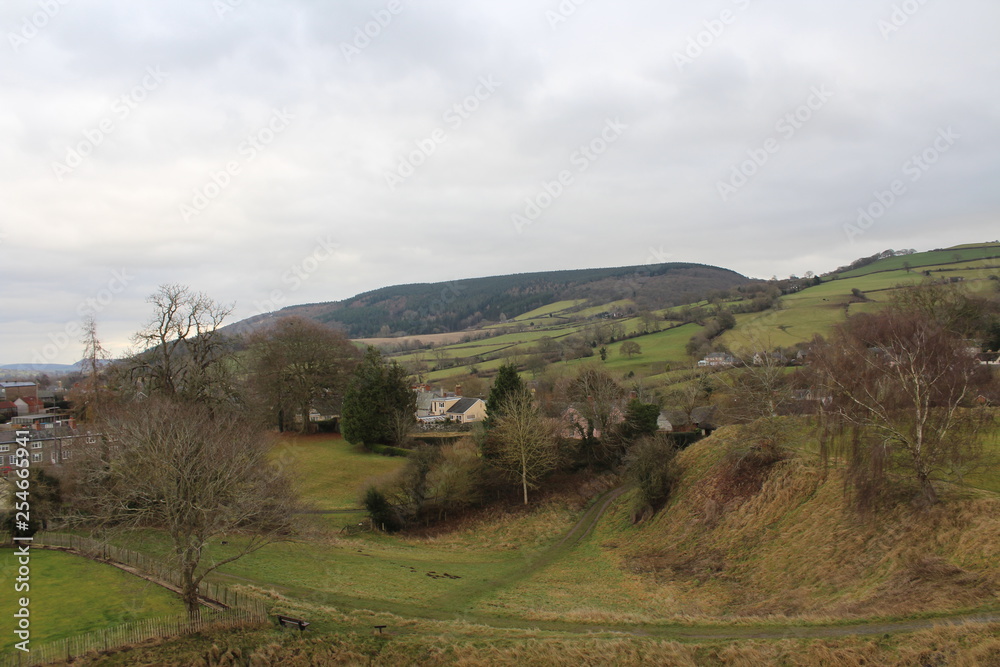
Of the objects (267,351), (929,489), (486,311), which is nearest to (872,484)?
(929,489)

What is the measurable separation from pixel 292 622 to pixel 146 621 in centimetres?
373

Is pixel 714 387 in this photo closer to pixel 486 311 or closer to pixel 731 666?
pixel 731 666

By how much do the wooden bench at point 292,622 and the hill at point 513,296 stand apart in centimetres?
12607

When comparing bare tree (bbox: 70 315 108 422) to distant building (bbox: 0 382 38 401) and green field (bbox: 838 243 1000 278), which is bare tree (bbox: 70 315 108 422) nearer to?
distant building (bbox: 0 382 38 401)

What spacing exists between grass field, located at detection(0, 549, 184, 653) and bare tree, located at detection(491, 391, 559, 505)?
22329 millimetres

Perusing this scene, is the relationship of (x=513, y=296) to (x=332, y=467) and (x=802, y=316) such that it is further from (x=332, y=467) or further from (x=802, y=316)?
(x=332, y=467)

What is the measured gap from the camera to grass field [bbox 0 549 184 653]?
1394cm

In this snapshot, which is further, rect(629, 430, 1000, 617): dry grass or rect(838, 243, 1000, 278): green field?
rect(838, 243, 1000, 278): green field

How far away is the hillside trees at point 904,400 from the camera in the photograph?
18.0 m

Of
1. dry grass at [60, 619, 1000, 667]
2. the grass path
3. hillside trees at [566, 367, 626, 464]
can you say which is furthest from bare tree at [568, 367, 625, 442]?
dry grass at [60, 619, 1000, 667]

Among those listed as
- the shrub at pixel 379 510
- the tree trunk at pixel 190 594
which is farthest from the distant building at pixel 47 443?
the shrub at pixel 379 510

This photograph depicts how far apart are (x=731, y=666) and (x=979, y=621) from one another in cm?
566

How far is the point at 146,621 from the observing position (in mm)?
14086

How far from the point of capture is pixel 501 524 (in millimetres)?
33156
